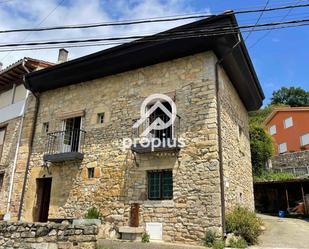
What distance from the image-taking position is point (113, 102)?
10477 mm

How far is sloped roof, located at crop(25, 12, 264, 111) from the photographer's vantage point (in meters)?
8.48

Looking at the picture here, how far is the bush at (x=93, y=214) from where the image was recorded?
361 inches

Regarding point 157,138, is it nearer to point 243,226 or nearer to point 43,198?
point 243,226

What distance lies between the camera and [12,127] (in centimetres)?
1289

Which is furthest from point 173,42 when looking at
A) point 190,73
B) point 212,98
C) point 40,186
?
point 40,186

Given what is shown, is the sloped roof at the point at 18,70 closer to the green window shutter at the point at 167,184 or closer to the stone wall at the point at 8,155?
the stone wall at the point at 8,155

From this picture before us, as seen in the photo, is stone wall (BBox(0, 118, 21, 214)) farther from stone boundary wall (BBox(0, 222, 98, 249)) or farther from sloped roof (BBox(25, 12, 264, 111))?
stone boundary wall (BBox(0, 222, 98, 249))

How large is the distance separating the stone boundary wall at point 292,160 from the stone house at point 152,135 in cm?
1381

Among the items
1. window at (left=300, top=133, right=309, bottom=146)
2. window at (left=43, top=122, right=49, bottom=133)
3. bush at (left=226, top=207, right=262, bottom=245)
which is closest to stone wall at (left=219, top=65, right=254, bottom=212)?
bush at (left=226, top=207, right=262, bottom=245)

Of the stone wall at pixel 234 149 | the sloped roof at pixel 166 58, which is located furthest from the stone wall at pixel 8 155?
the stone wall at pixel 234 149

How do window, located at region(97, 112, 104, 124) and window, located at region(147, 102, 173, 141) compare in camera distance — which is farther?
window, located at region(97, 112, 104, 124)

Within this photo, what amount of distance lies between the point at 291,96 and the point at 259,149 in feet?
74.8

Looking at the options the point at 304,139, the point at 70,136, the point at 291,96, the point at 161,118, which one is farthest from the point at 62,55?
the point at 291,96

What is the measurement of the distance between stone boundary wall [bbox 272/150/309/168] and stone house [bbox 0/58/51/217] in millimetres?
20354
